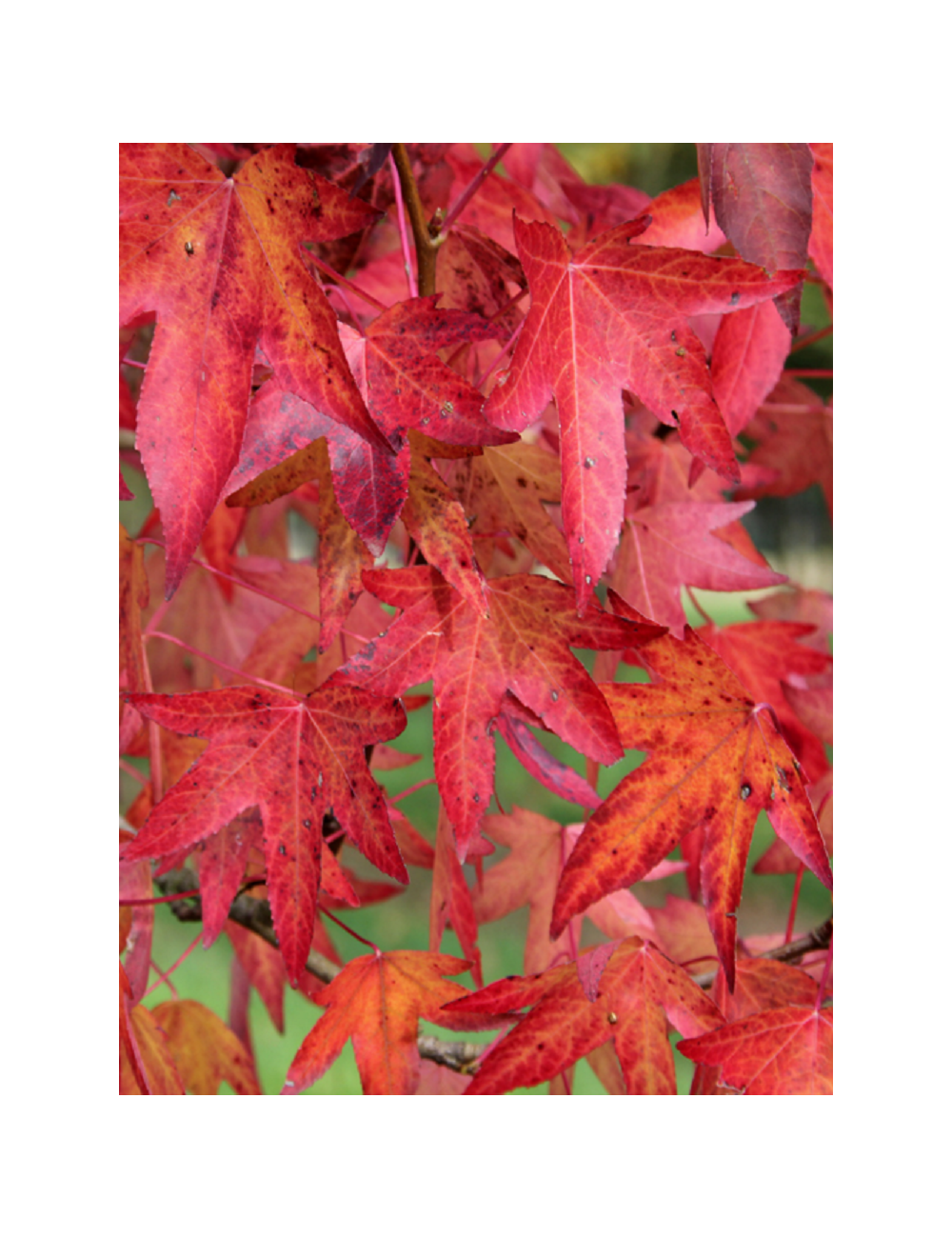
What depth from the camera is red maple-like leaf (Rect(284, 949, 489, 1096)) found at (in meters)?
0.59

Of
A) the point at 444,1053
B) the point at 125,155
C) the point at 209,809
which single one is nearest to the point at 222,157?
the point at 125,155

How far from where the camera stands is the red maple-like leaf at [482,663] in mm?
487

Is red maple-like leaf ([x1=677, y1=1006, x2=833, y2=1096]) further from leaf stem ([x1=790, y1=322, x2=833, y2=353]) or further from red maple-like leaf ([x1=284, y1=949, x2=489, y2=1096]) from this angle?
leaf stem ([x1=790, y1=322, x2=833, y2=353])

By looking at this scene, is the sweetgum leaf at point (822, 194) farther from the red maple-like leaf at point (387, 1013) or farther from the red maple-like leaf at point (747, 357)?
the red maple-like leaf at point (387, 1013)

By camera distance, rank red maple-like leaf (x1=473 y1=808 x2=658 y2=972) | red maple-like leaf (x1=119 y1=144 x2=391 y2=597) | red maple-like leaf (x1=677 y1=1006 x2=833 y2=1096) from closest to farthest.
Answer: red maple-like leaf (x1=119 y1=144 x2=391 y2=597), red maple-like leaf (x1=677 y1=1006 x2=833 y2=1096), red maple-like leaf (x1=473 y1=808 x2=658 y2=972)

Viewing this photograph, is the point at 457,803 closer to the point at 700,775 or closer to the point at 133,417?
the point at 700,775

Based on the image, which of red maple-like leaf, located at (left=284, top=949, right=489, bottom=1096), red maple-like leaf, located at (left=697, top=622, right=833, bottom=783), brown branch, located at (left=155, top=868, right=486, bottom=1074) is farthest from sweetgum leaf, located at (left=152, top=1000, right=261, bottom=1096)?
red maple-like leaf, located at (left=697, top=622, right=833, bottom=783)

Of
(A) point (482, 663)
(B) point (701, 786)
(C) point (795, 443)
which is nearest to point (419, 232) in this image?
(A) point (482, 663)

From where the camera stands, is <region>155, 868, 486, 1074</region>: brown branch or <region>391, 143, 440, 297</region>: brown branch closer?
<region>391, 143, 440, 297</region>: brown branch

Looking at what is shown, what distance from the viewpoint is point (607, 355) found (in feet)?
1.61

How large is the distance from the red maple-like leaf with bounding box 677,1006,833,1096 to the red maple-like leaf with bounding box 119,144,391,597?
0.41 m

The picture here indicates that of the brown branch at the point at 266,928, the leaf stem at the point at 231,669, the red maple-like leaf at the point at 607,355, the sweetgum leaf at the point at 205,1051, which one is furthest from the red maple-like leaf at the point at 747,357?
the sweetgum leaf at the point at 205,1051

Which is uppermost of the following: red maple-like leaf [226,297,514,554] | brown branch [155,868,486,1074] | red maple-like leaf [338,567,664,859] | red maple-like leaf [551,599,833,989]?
red maple-like leaf [226,297,514,554]
